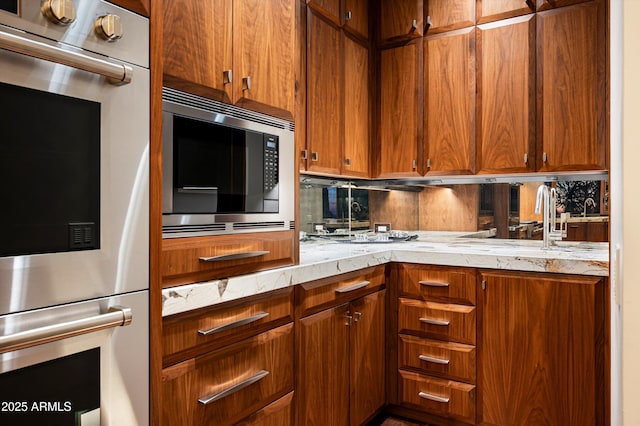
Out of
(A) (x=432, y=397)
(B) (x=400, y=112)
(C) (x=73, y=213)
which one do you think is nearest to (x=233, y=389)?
(C) (x=73, y=213)

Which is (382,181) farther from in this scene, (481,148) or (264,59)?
(264,59)

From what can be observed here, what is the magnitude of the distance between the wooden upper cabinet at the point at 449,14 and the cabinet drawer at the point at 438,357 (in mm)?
1957

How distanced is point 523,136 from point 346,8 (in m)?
1.34

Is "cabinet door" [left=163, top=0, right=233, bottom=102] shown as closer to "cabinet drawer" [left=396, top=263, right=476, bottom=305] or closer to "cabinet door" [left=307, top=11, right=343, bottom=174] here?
"cabinet door" [left=307, top=11, right=343, bottom=174]

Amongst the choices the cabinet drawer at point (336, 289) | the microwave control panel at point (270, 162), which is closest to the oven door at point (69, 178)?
the microwave control panel at point (270, 162)

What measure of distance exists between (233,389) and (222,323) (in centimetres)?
24

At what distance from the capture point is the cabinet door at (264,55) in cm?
167

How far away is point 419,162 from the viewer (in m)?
3.07

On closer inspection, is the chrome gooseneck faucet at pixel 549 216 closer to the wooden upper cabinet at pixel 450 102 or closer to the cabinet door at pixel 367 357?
the wooden upper cabinet at pixel 450 102

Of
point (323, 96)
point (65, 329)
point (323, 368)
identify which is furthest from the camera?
point (323, 96)

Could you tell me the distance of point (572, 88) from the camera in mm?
2590

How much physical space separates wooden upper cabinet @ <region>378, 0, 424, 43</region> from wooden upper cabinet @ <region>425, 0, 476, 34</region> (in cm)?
6

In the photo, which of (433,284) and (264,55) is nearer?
(264,55)

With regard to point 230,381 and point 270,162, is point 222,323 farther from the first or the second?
point 270,162
